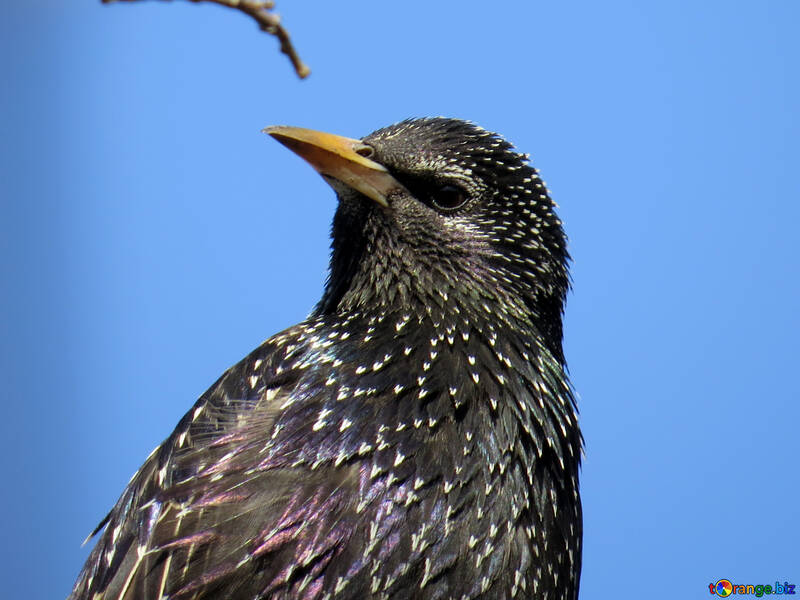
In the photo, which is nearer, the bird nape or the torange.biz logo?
the bird nape

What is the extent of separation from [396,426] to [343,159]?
55cm

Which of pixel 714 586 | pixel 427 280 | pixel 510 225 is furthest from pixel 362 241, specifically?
pixel 714 586

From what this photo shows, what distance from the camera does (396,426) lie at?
1.75 m

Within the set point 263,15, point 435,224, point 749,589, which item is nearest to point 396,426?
point 435,224

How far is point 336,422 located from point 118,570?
0.48 metres

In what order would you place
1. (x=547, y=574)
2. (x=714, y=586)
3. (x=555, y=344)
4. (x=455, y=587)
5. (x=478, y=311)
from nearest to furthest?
(x=455, y=587) → (x=547, y=574) → (x=478, y=311) → (x=555, y=344) → (x=714, y=586)

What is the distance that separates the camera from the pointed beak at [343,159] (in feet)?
6.21

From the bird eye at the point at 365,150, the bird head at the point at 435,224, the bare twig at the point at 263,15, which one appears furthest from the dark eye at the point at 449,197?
the bare twig at the point at 263,15

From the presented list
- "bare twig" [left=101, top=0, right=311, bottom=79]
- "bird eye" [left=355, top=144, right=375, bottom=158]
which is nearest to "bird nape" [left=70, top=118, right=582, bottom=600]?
"bird eye" [left=355, top=144, right=375, bottom=158]

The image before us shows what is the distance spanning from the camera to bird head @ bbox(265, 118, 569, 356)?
1.95 m

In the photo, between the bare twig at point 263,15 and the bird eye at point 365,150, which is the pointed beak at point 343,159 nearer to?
the bird eye at point 365,150

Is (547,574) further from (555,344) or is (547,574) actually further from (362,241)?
(362,241)

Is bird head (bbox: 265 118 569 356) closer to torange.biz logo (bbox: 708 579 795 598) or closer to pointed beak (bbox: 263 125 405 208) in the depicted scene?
pointed beak (bbox: 263 125 405 208)

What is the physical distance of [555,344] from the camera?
2.10 m
